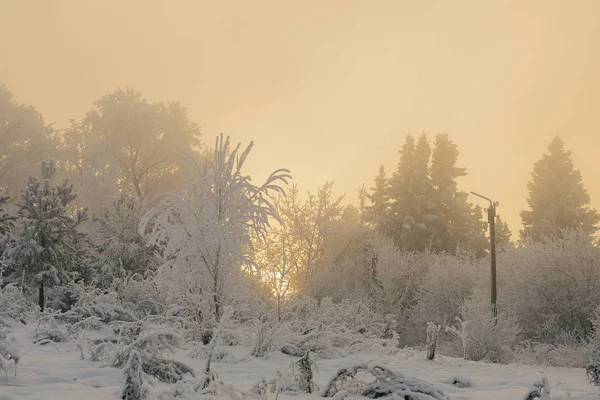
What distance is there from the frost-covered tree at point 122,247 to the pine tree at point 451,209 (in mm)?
17993

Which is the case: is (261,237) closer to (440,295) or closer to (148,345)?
(440,295)

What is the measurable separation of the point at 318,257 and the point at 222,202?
66.9ft

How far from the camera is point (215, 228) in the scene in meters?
9.38

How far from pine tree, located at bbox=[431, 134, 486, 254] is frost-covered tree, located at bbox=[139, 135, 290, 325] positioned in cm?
2300

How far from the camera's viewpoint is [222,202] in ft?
31.6

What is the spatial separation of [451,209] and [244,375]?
96.1 ft

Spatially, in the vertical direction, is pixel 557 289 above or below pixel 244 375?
above

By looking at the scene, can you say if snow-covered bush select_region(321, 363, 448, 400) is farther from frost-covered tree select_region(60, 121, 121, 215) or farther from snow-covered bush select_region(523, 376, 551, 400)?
frost-covered tree select_region(60, 121, 121, 215)

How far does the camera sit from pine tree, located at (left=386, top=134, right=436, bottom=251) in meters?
32.1

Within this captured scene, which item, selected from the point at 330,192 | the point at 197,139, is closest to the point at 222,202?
the point at 330,192

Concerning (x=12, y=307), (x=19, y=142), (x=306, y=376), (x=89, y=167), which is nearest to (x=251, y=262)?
(x=306, y=376)

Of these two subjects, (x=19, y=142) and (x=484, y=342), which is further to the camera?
(x=19, y=142)

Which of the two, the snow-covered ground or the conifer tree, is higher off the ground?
the conifer tree

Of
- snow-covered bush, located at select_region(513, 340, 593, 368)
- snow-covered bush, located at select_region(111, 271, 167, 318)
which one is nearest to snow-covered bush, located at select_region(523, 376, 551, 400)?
snow-covered bush, located at select_region(513, 340, 593, 368)
